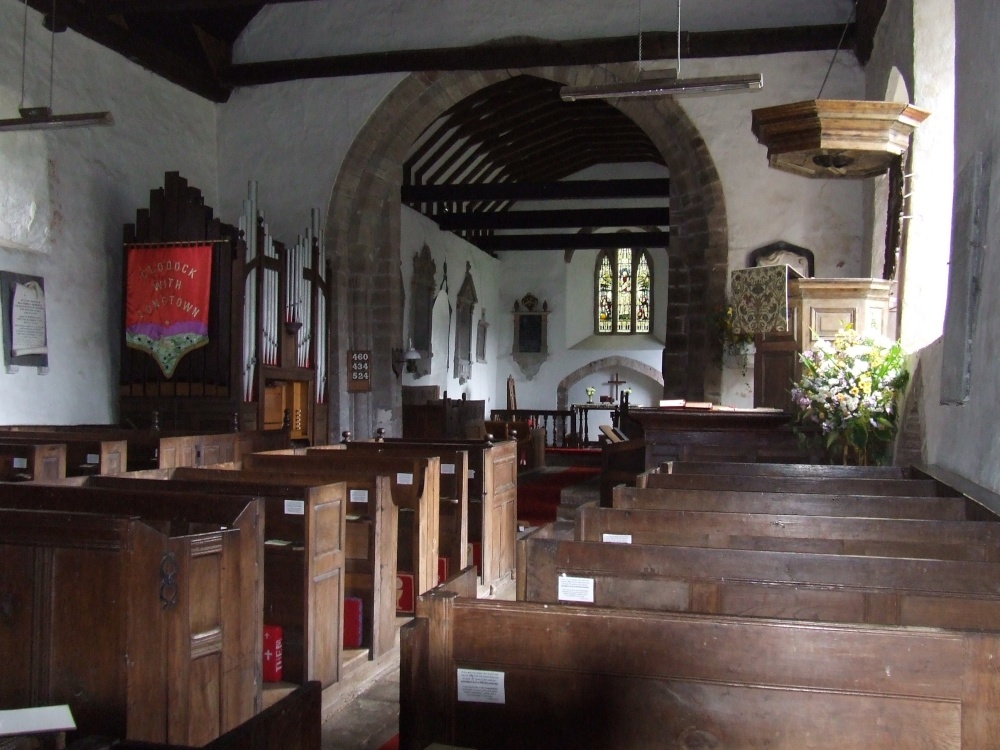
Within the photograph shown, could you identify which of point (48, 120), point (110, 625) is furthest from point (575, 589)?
point (48, 120)

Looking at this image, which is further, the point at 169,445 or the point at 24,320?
the point at 24,320

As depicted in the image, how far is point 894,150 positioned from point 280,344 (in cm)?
479

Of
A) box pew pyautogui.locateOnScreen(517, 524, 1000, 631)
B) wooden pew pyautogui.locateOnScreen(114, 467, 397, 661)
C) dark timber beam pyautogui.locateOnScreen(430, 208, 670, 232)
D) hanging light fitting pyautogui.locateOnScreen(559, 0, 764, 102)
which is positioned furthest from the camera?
dark timber beam pyautogui.locateOnScreen(430, 208, 670, 232)

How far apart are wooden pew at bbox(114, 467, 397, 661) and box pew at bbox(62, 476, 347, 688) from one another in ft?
0.92

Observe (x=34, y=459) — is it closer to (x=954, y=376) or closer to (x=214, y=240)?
(x=214, y=240)

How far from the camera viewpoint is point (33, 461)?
14.2 feet

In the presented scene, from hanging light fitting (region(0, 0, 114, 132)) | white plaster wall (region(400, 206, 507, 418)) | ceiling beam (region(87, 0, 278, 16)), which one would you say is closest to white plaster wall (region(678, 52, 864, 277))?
ceiling beam (region(87, 0, 278, 16))

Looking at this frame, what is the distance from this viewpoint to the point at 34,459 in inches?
170

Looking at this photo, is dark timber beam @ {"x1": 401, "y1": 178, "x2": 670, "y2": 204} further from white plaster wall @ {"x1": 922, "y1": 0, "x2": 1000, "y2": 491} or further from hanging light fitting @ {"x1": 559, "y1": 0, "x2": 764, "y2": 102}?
white plaster wall @ {"x1": 922, "y1": 0, "x2": 1000, "y2": 491}

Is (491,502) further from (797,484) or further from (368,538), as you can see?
(797,484)

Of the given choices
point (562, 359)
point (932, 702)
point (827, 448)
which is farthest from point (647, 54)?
point (562, 359)

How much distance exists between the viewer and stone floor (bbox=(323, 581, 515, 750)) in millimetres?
3090

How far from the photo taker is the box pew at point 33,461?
4.32 meters

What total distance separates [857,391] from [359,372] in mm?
5069
